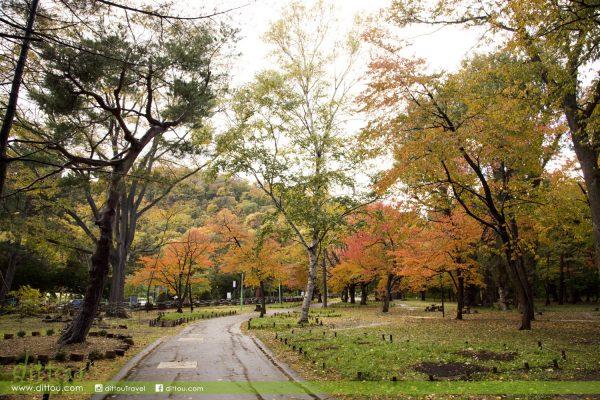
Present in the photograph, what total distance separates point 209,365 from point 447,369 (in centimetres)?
595

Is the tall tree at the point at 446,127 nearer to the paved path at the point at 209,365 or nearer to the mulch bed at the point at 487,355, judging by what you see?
the mulch bed at the point at 487,355

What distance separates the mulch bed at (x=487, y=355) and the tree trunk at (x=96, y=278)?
11375 millimetres

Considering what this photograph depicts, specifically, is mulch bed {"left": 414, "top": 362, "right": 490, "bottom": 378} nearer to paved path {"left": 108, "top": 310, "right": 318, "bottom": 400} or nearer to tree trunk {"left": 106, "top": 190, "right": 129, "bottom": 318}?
paved path {"left": 108, "top": 310, "right": 318, "bottom": 400}

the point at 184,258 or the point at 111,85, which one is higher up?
the point at 111,85

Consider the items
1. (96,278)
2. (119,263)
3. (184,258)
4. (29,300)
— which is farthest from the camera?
(184,258)

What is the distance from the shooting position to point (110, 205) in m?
13.3

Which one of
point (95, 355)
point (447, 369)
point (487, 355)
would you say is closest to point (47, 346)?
point (95, 355)

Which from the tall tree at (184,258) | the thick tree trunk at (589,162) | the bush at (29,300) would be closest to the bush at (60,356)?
the thick tree trunk at (589,162)

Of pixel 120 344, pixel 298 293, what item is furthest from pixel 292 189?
pixel 298 293

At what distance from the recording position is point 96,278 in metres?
12.8

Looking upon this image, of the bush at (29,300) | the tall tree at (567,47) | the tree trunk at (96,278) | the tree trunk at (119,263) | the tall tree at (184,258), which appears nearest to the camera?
the tall tree at (567,47)

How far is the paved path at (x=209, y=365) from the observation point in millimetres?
8539

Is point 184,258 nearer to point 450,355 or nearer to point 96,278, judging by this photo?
point 96,278

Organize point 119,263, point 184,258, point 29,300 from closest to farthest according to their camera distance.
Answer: point 29,300 < point 119,263 < point 184,258
